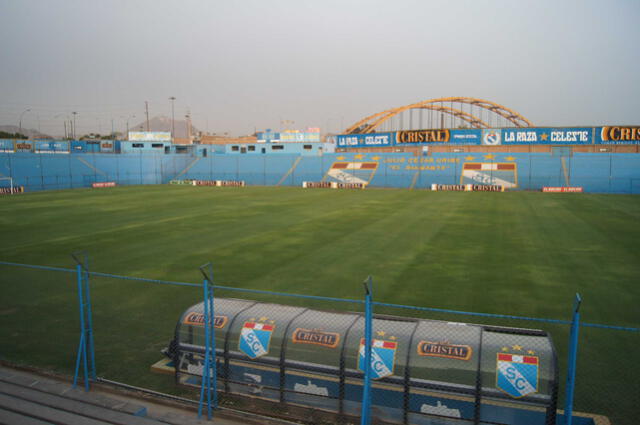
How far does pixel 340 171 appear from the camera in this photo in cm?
6166

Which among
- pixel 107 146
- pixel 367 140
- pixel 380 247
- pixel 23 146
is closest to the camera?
pixel 380 247

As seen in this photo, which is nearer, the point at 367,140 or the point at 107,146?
the point at 367,140

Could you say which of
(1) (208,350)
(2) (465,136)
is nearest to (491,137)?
(2) (465,136)

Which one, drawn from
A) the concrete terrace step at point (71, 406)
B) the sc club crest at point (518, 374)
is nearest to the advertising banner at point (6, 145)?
the concrete terrace step at point (71, 406)

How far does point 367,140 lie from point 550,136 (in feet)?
82.8

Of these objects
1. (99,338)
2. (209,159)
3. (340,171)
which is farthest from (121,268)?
(209,159)

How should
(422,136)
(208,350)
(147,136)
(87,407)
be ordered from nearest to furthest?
(87,407) → (208,350) → (422,136) → (147,136)

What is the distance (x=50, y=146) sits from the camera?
107 m

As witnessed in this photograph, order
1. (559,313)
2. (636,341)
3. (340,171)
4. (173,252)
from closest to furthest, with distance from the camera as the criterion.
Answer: (636,341), (559,313), (173,252), (340,171)

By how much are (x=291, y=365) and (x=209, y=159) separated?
2518 inches

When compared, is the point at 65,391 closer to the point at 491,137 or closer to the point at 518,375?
the point at 518,375

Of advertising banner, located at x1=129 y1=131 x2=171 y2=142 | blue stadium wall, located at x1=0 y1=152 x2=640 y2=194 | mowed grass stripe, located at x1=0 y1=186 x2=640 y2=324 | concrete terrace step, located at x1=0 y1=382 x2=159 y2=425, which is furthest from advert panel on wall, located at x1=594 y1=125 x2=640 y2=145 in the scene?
advertising banner, located at x1=129 y1=131 x2=171 y2=142

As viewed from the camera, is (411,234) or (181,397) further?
(411,234)

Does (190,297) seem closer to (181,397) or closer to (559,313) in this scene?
(181,397)
